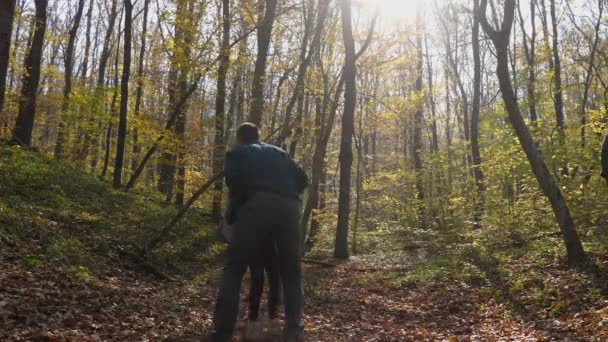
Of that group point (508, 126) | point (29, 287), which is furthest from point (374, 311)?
point (508, 126)

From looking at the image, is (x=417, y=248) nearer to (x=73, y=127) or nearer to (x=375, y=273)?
(x=375, y=273)

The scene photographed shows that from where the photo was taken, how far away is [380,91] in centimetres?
2636

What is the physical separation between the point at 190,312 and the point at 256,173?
10.6ft

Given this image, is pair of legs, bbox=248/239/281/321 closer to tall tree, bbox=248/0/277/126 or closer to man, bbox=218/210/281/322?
man, bbox=218/210/281/322

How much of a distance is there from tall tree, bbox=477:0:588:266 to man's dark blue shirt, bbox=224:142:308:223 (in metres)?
6.49

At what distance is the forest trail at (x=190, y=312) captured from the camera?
4.73 metres

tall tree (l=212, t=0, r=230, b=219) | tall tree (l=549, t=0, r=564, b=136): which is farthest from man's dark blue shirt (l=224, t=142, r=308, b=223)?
tall tree (l=549, t=0, r=564, b=136)

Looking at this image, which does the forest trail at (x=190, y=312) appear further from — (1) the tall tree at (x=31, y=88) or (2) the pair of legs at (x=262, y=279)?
(1) the tall tree at (x=31, y=88)

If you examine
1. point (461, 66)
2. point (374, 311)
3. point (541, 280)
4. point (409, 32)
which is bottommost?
point (374, 311)

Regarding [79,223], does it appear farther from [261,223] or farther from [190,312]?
[261,223]

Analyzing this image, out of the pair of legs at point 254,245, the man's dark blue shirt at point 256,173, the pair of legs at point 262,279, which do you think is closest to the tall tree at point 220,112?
the pair of legs at point 262,279

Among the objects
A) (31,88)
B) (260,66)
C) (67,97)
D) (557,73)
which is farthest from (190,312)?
(557,73)

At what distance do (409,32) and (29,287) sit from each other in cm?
1609

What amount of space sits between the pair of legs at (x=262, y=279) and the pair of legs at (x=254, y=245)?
23.2 inches
